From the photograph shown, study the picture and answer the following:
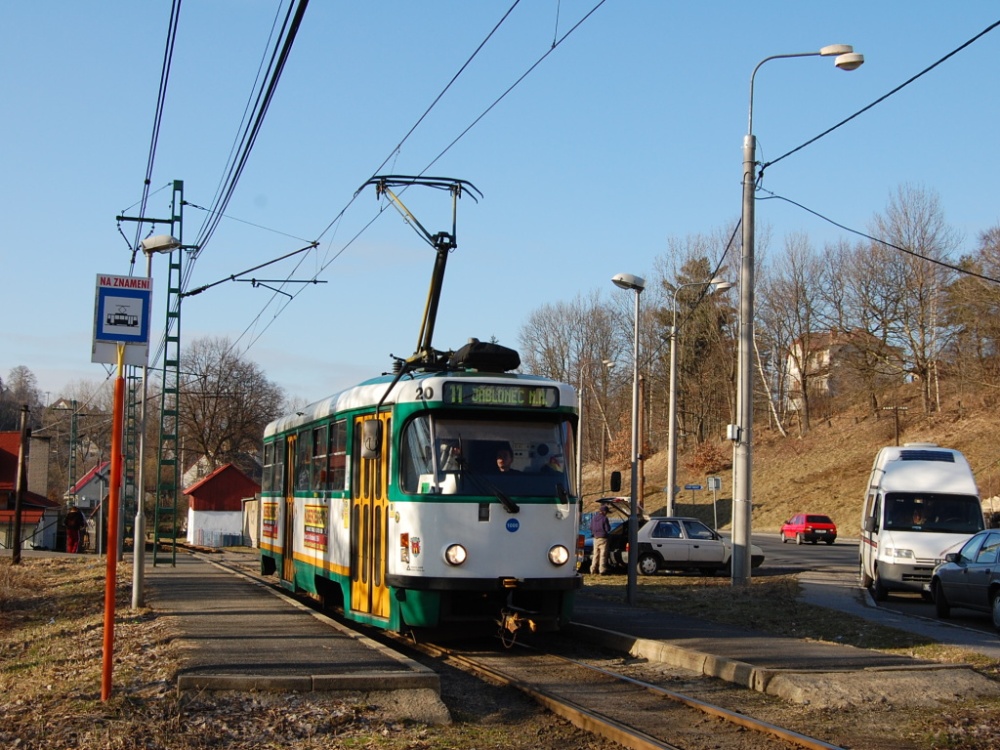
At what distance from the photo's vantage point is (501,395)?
1223cm

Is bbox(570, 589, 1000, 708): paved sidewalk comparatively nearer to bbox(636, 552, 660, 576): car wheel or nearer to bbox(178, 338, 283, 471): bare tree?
bbox(636, 552, 660, 576): car wheel

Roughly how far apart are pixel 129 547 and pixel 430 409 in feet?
117

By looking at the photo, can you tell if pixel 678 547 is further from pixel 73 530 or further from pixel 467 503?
pixel 73 530

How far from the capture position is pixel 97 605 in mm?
18219

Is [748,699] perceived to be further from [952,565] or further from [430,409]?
[952,565]

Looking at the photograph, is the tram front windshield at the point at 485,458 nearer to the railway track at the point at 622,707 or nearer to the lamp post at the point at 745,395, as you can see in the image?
the railway track at the point at 622,707

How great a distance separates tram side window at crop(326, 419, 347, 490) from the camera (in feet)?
46.9

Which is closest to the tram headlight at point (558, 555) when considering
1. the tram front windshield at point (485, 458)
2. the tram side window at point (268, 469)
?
the tram front windshield at point (485, 458)

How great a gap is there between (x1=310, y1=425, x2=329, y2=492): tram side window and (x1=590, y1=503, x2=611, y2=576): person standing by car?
10.5 metres

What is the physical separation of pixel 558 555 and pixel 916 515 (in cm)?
1137

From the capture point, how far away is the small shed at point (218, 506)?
66750 mm

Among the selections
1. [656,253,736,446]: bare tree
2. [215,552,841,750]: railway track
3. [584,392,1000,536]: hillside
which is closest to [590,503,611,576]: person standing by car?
[215,552,841,750]: railway track

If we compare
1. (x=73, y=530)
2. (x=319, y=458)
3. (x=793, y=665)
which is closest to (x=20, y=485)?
(x=73, y=530)

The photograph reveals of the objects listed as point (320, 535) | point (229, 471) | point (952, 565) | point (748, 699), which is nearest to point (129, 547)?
point (229, 471)
